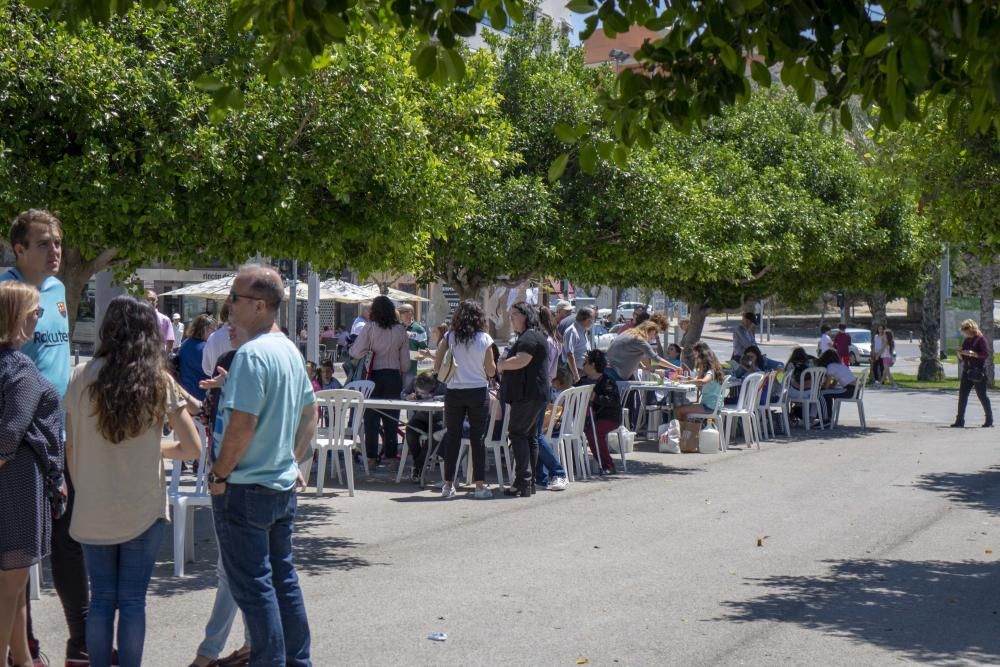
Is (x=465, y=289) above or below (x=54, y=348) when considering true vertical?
above

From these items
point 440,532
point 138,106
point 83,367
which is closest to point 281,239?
point 138,106

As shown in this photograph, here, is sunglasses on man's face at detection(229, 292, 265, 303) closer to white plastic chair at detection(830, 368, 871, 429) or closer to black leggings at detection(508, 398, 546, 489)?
black leggings at detection(508, 398, 546, 489)

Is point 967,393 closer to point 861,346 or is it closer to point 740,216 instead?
point 740,216

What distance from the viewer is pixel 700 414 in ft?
54.7

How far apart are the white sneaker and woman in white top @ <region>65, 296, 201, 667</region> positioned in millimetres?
7745

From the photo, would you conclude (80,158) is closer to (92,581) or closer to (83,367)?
(83,367)

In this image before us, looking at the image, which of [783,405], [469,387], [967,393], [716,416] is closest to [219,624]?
[469,387]

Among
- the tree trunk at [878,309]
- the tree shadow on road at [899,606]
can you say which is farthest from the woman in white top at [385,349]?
the tree trunk at [878,309]

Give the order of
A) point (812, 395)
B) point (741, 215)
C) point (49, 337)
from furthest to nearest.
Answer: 1. point (812, 395)
2. point (741, 215)
3. point (49, 337)

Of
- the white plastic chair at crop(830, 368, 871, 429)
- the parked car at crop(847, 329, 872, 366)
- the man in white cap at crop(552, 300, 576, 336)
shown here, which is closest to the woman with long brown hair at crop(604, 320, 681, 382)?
the man in white cap at crop(552, 300, 576, 336)

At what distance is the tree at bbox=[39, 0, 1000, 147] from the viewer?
14.9 feet

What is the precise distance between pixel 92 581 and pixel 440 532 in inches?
198

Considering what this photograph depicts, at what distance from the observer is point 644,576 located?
8.10 meters

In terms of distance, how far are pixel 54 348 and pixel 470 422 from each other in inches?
251
